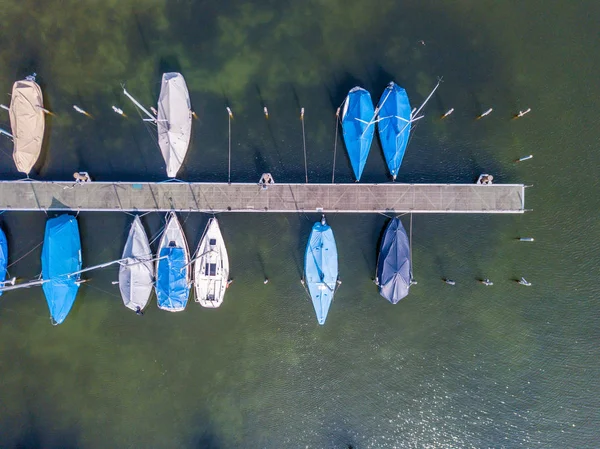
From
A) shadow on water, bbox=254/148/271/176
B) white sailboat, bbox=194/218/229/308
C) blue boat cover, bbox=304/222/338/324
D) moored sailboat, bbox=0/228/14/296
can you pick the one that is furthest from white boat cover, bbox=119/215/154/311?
blue boat cover, bbox=304/222/338/324

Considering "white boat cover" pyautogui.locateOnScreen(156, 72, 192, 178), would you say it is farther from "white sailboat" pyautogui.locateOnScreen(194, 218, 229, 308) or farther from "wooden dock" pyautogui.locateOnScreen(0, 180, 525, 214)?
"white sailboat" pyautogui.locateOnScreen(194, 218, 229, 308)

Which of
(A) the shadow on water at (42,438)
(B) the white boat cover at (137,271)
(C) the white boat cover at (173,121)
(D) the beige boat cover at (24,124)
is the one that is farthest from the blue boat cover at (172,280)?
(A) the shadow on water at (42,438)

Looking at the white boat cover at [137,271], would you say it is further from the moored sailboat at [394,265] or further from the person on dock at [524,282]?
the person on dock at [524,282]

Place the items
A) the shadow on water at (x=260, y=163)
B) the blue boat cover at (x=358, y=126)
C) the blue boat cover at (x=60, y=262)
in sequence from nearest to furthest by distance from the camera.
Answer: the blue boat cover at (x=60, y=262) → the blue boat cover at (x=358, y=126) → the shadow on water at (x=260, y=163)

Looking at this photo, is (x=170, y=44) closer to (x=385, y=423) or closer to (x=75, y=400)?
(x=75, y=400)

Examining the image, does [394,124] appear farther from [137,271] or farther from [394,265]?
[137,271]

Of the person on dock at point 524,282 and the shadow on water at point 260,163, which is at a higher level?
the shadow on water at point 260,163

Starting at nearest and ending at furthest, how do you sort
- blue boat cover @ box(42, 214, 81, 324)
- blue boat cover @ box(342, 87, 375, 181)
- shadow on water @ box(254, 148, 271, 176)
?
blue boat cover @ box(42, 214, 81, 324) → blue boat cover @ box(342, 87, 375, 181) → shadow on water @ box(254, 148, 271, 176)
